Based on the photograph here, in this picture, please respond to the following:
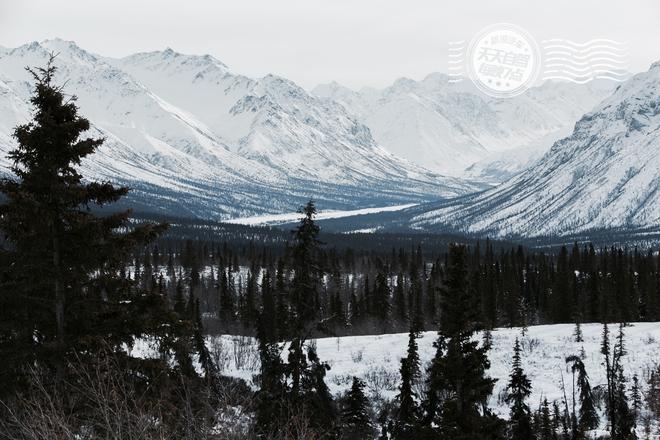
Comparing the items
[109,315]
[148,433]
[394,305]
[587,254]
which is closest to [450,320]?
[109,315]

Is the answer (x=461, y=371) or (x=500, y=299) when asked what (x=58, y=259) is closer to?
(x=461, y=371)

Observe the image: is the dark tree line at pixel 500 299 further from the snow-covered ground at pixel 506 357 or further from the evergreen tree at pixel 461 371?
the evergreen tree at pixel 461 371

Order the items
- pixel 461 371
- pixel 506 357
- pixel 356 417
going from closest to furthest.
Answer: pixel 461 371
pixel 356 417
pixel 506 357

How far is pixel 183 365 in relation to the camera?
870 inches

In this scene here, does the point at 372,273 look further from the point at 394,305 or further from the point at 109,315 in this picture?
the point at 109,315

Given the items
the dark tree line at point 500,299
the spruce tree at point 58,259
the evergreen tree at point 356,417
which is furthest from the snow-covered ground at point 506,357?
the spruce tree at point 58,259

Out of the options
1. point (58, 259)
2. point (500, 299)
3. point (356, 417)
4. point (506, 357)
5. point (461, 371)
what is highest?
point (58, 259)

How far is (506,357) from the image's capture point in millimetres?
88688

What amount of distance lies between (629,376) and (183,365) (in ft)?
216

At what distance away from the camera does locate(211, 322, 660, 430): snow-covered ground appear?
79.6 metres

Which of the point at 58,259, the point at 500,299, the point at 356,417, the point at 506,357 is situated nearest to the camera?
the point at 58,259

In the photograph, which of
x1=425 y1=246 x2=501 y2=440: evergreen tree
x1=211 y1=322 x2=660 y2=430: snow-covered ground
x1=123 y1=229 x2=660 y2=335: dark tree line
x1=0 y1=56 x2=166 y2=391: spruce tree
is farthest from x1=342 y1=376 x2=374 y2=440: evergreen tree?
x1=0 y1=56 x2=166 y2=391: spruce tree

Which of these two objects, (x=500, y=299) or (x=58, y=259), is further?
(x=500, y=299)

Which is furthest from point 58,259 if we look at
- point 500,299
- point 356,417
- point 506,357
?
point 500,299
